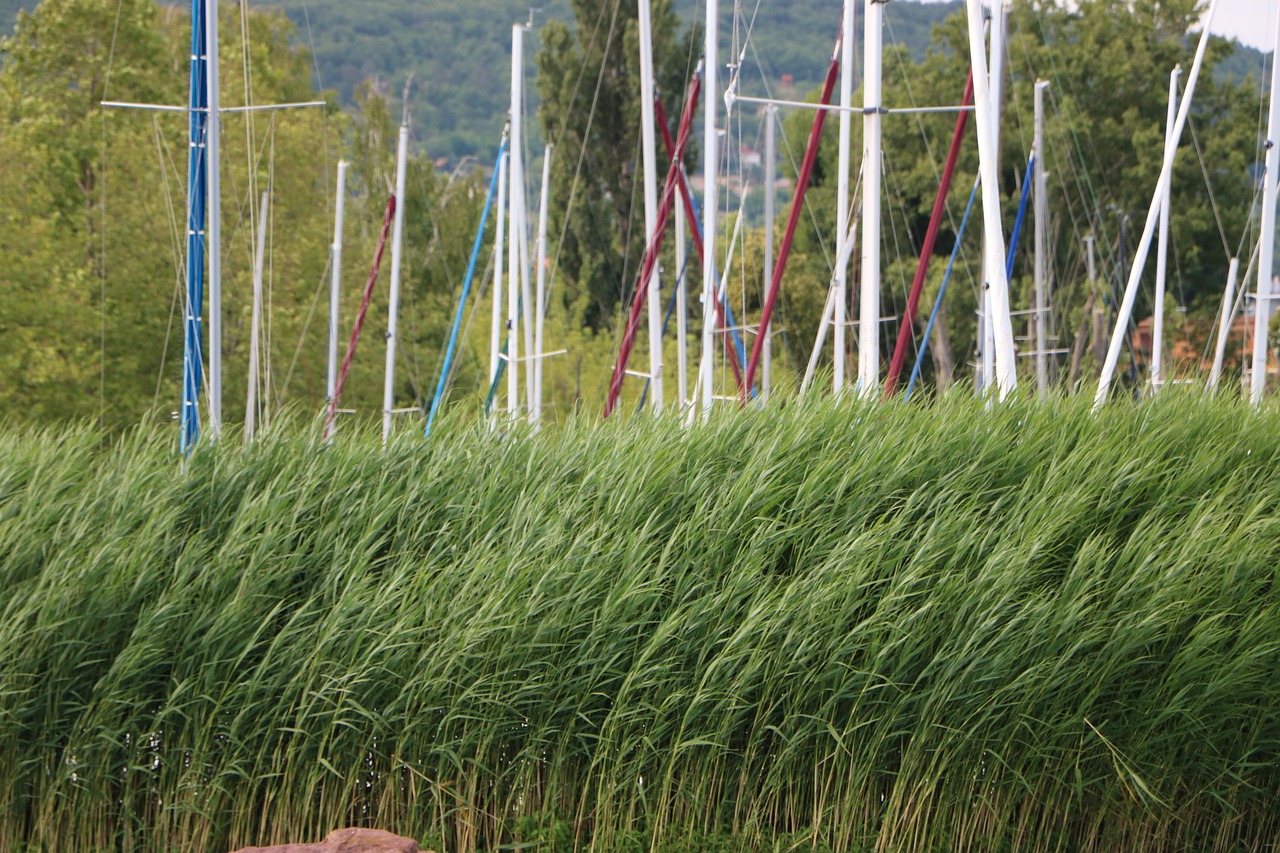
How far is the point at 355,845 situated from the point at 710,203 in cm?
916

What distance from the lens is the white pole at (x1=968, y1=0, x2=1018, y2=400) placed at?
312 inches

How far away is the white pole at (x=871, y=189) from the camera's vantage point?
355 inches

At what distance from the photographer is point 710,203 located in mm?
12375

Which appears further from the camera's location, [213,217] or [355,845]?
[213,217]

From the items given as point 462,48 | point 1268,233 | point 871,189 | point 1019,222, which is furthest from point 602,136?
point 462,48

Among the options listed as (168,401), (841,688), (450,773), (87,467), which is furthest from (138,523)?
(168,401)

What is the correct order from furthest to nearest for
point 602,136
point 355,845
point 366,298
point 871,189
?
point 602,136
point 366,298
point 871,189
point 355,845

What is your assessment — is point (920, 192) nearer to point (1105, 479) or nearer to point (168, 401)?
point (168, 401)

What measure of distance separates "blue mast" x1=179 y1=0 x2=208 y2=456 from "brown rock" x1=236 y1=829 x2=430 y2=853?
6.20m

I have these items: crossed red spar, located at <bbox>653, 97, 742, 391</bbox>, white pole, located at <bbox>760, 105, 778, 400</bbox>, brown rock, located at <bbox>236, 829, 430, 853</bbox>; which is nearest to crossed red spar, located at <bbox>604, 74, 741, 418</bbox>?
crossed red spar, located at <bbox>653, 97, 742, 391</bbox>

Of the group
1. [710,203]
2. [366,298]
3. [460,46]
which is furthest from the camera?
[460,46]

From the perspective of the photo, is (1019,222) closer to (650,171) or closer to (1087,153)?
(650,171)

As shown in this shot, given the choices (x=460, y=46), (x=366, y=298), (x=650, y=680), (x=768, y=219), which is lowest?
(x=650, y=680)

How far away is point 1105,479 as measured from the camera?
5969 millimetres
